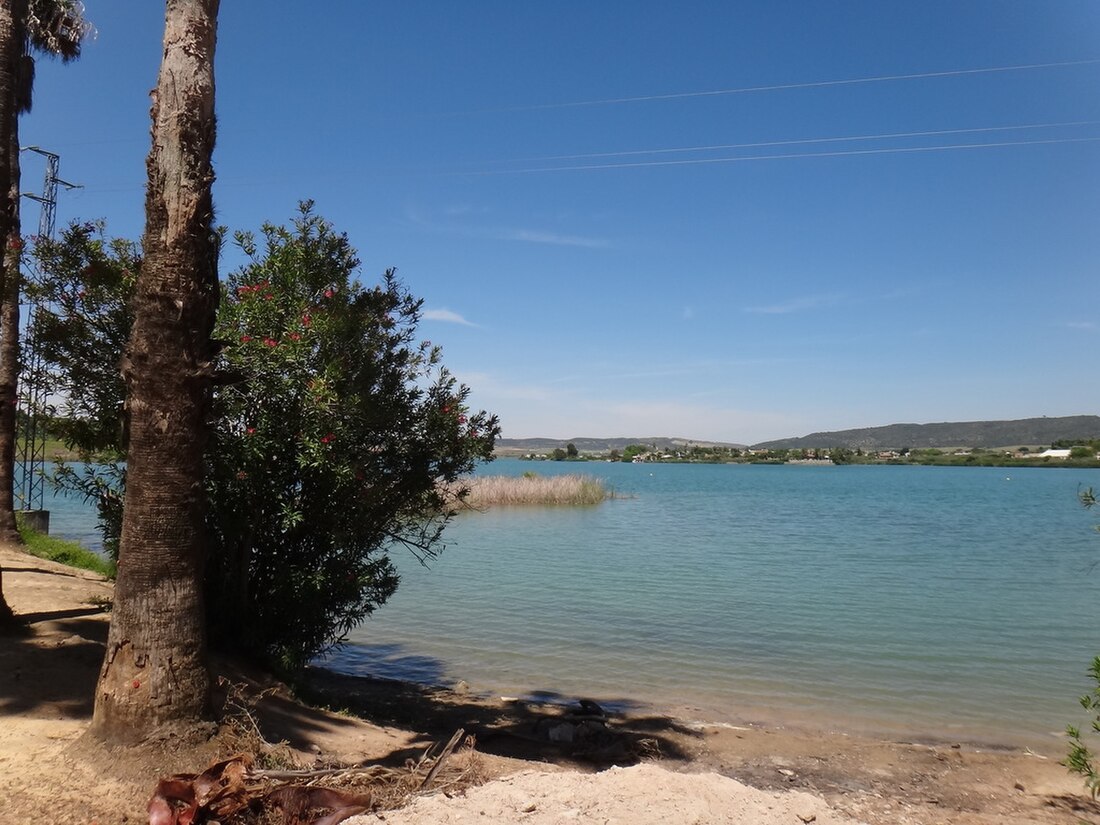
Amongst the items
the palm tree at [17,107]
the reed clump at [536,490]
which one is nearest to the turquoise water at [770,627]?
the palm tree at [17,107]

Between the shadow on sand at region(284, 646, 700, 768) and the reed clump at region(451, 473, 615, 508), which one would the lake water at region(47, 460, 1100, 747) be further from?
the reed clump at region(451, 473, 615, 508)

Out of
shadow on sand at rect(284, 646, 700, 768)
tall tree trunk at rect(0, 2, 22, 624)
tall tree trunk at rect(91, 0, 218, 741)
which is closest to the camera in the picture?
tall tree trunk at rect(91, 0, 218, 741)

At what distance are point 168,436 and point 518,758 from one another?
4545mm

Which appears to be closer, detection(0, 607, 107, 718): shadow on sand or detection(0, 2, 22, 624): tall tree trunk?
detection(0, 607, 107, 718): shadow on sand

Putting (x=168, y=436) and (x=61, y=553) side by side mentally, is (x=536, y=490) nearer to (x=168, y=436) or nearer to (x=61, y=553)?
(x=61, y=553)

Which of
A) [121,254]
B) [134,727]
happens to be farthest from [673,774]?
[121,254]

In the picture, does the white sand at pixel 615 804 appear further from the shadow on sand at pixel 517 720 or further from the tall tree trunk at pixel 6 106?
the tall tree trunk at pixel 6 106

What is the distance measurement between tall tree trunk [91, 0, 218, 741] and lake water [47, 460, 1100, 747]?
20.4 feet

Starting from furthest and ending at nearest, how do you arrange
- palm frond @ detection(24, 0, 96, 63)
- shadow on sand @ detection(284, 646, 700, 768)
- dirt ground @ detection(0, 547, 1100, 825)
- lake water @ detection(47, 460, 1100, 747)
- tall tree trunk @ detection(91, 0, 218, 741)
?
1. palm frond @ detection(24, 0, 96, 63)
2. lake water @ detection(47, 460, 1100, 747)
3. shadow on sand @ detection(284, 646, 700, 768)
4. tall tree trunk @ detection(91, 0, 218, 741)
5. dirt ground @ detection(0, 547, 1100, 825)

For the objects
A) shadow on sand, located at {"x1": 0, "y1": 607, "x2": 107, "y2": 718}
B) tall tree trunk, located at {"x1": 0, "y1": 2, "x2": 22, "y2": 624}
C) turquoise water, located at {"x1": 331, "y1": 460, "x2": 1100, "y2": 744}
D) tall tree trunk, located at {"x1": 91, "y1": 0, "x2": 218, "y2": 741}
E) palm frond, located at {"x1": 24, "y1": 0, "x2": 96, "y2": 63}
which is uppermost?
palm frond, located at {"x1": 24, "y1": 0, "x2": 96, "y2": 63}

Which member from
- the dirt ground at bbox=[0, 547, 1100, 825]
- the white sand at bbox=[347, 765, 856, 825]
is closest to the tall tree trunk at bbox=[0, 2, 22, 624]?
the dirt ground at bbox=[0, 547, 1100, 825]

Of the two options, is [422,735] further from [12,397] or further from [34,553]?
[34,553]

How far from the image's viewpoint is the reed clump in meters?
39.2

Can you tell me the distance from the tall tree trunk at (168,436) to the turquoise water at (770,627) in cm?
673
